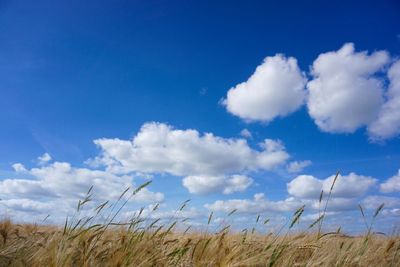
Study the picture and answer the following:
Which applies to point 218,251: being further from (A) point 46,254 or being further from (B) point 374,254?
(B) point 374,254

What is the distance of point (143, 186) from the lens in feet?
12.8

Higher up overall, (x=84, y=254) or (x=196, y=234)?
(x=196, y=234)

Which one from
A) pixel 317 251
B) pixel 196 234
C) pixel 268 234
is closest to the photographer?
pixel 317 251

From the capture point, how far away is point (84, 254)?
344 centimetres

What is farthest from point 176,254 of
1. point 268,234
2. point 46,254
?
point 268,234

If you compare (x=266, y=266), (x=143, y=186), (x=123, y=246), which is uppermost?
(x=143, y=186)

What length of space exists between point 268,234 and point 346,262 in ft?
5.54

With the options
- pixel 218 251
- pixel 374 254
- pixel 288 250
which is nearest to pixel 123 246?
pixel 218 251

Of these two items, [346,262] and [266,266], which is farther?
[346,262]

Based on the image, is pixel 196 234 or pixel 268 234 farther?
pixel 196 234

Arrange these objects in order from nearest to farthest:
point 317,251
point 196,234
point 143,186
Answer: point 143,186
point 317,251
point 196,234

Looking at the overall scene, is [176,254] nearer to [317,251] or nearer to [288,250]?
[288,250]

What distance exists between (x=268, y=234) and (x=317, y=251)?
1.31 m

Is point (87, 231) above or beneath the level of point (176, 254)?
above
